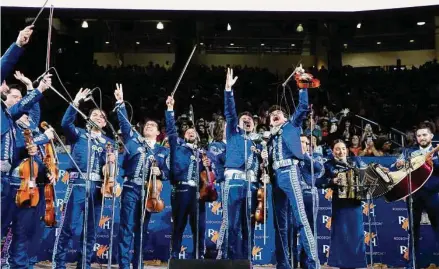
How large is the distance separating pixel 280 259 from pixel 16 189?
121 inches

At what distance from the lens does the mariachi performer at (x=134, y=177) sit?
7113 millimetres

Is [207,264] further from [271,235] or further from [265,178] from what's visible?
[271,235]

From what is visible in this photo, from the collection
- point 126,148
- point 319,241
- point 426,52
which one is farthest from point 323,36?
point 126,148

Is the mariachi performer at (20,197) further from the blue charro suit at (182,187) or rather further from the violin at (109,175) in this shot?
the blue charro suit at (182,187)

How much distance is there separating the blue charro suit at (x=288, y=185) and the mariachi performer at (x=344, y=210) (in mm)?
1031

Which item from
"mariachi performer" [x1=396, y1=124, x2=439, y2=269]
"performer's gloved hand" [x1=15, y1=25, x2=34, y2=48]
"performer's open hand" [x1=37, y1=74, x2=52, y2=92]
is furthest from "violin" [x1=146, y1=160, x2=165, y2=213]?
"mariachi performer" [x1=396, y1=124, x2=439, y2=269]

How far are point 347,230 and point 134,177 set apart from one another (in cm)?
296

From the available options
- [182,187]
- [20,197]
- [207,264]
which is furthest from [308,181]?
[20,197]

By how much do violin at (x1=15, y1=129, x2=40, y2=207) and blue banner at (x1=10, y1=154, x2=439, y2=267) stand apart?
2884mm

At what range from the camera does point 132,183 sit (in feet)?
23.8

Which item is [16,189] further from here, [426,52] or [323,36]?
[426,52]

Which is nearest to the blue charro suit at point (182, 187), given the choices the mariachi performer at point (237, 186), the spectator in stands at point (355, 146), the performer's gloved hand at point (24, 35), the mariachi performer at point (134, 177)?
the mariachi performer at point (134, 177)

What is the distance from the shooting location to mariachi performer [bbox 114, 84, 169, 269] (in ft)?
23.3

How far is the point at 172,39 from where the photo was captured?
58.2ft
